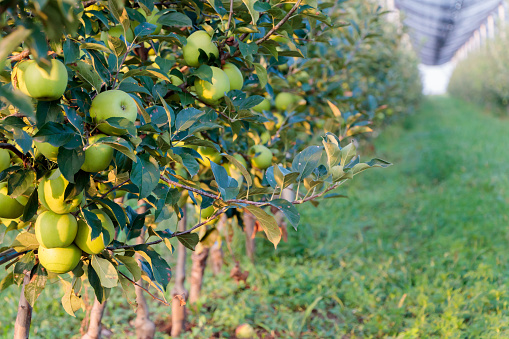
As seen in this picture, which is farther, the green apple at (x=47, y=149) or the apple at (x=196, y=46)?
the apple at (x=196, y=46)

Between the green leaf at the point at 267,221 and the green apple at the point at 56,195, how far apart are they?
1.14ft

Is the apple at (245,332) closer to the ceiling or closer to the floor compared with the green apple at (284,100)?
closer to the floor

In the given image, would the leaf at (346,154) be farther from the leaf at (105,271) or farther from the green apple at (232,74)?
the leaf at (105,271)

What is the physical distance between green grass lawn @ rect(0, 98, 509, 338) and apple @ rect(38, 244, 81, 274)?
1319mm

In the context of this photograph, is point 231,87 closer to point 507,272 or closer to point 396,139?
point 507,272

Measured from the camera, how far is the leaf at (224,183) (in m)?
0.75

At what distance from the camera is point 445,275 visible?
256 centimetres

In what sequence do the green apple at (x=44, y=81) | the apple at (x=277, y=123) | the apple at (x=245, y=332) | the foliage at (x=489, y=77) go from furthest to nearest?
the foliage at (x=489, y=77) → the apple at (x=245, y=332) → the apple at (x=277, y=123) → the green apple at (x=44, y=81)

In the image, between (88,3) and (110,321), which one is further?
(110,321)

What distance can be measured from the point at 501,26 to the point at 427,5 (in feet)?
19.1

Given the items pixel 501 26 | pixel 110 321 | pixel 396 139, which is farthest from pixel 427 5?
pixel 110 321

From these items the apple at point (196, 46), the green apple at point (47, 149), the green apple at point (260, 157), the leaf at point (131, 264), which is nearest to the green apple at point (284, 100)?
the green apple at point (260, 157)

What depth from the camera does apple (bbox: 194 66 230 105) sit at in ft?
2.96

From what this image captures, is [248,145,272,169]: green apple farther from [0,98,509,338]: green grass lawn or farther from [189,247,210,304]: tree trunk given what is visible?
[0,98,509,338]: green grass lawn
